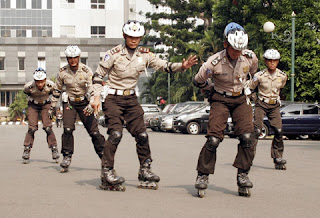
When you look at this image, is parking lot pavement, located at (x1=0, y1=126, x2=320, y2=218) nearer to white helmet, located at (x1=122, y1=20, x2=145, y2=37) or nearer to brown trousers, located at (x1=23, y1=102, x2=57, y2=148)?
brown trousers, located at (x1=23, y1=102, x2=57, y2=148)

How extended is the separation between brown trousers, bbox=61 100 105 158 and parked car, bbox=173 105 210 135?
16.6 m

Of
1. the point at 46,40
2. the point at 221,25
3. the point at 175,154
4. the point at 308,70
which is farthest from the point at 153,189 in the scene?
the point at 46,40

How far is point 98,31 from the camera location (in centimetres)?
6962

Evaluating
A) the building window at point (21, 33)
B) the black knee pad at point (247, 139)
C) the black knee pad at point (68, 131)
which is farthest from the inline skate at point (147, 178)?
the building window at point (21, 33)

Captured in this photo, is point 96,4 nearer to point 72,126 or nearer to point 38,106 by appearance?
point 38,106

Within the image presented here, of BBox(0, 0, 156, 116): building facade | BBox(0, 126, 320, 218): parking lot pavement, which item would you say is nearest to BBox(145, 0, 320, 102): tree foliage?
BBox(0, 126, 320, 218): parking lot pavement

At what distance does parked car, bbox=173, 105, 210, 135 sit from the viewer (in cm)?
2705

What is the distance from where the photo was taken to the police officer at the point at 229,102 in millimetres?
7383

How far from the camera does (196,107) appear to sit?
27.8m

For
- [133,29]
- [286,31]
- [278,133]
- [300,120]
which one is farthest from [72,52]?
[286,31]

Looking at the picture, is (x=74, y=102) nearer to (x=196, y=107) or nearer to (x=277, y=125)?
(x=277, y=125)

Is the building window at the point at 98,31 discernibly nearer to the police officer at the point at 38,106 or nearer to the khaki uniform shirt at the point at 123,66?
the police officer at the point at 38,106

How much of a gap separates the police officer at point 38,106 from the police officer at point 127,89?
4.31m

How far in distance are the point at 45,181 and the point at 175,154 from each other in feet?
19.3
